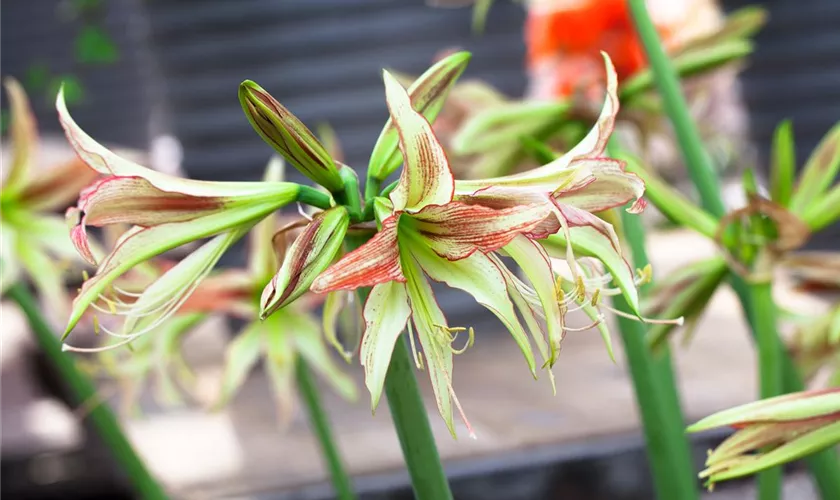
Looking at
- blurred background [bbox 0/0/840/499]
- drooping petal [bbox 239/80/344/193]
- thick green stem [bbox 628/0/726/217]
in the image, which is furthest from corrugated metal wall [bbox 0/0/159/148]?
drooping petal [bbox 239/80/344/193]

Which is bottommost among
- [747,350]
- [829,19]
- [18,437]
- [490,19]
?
[747,350]

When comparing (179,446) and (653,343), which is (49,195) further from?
(179,446)

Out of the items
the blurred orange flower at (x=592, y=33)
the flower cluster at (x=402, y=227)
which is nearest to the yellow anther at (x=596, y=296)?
the flower cluster at (x=402, y=227)

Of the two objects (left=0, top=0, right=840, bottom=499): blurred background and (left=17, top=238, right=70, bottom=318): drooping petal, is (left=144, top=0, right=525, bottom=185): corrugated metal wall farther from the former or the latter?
(left=17, top=238, right=70, bottom=318): drooping petal

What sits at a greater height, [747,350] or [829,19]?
[829,19]

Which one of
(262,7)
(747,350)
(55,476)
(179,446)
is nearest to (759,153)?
(747,350)

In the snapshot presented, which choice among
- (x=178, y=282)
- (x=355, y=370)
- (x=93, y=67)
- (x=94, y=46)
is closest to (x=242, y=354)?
(x=178, y=282)
